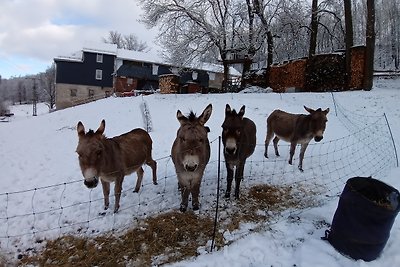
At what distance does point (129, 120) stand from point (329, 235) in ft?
39.0

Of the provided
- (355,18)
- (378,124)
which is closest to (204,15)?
(378,124)

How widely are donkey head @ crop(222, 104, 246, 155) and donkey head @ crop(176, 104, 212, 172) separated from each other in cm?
37

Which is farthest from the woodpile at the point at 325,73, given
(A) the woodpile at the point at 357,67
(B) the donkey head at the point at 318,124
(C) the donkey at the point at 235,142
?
(C) the donkey at the point at 235,142

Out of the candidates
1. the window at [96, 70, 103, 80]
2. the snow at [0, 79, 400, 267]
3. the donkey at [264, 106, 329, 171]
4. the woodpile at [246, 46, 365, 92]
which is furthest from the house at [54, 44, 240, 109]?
the donkey at [264, 106, 329, 171]

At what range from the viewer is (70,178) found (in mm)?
7047

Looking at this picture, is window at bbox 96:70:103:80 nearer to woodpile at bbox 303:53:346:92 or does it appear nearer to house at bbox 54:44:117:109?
house at bbox 54:44:117:109

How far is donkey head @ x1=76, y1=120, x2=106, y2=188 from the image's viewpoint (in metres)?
4.06

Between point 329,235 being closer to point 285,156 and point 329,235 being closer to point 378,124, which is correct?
point 285,156

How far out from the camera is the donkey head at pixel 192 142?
4.16 m

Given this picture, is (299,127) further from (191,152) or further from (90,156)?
(90,156)

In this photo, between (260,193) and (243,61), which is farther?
(243,61)

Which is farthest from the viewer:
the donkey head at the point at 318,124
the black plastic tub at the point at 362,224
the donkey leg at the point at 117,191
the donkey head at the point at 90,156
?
the donkey head at the point at 318,124

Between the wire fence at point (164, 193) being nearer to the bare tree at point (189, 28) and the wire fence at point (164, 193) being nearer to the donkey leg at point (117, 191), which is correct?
the donkey leg at point (117, 191)

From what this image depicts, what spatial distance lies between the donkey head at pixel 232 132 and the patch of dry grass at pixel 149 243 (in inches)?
41.2
